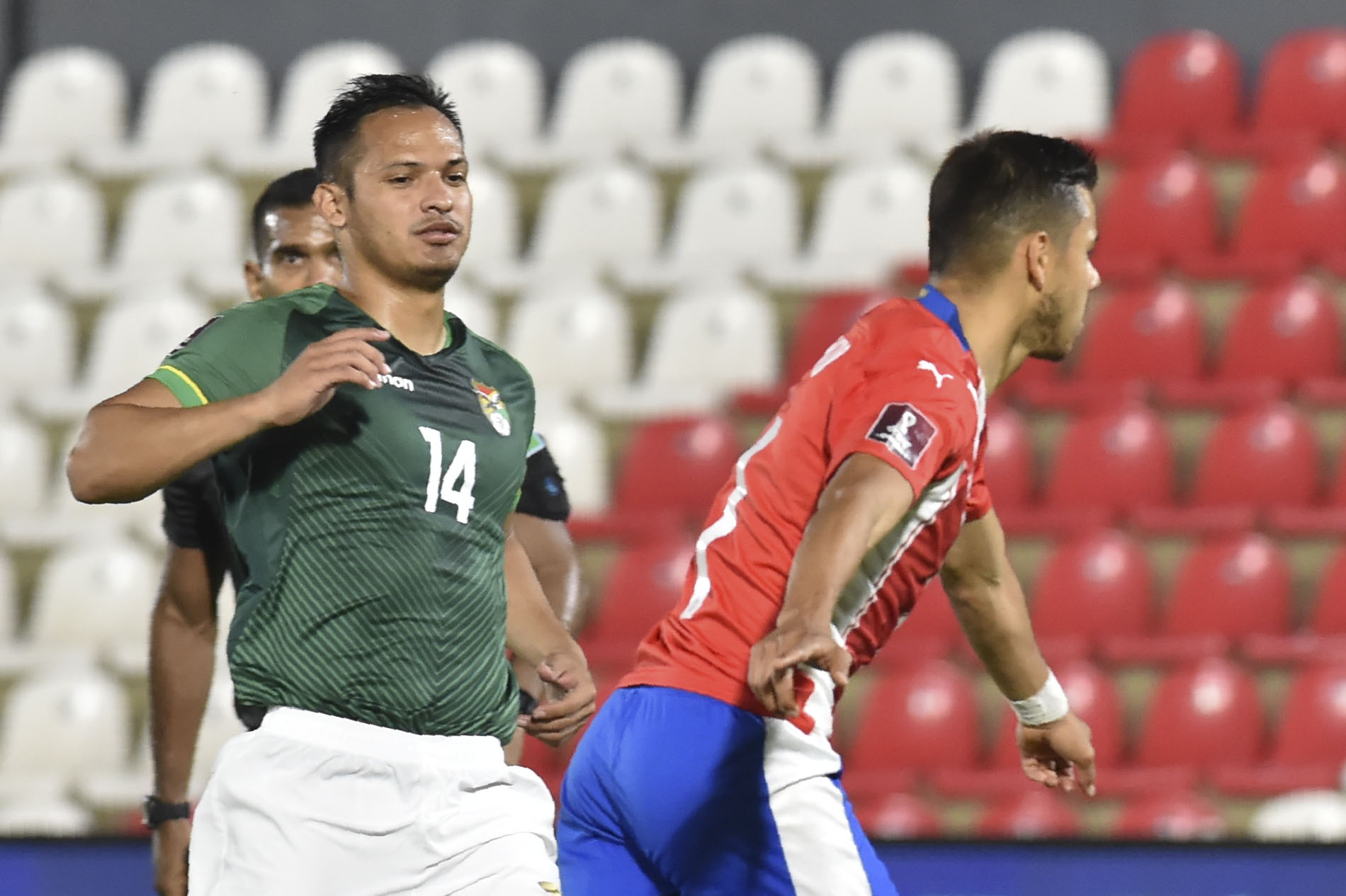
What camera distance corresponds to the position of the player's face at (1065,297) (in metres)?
3.30

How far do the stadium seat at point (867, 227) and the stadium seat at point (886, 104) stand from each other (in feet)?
1.25

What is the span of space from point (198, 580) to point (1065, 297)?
160 cm

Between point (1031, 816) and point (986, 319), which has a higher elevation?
point (986, 319)

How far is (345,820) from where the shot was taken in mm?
2787

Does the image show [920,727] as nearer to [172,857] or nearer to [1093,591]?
[1093,591]

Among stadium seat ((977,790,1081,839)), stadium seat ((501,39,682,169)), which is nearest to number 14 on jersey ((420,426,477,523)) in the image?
stadium seat ((977,790,1081,839))

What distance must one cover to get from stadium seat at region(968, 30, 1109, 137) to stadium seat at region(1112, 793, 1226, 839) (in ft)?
11.0

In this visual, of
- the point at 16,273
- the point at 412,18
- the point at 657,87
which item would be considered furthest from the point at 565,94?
the point at 16,273

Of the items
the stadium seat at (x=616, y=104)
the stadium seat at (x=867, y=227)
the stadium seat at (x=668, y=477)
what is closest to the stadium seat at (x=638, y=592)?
the stadium seat at (x=668, y=477)

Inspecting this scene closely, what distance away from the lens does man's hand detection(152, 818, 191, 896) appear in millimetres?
3742

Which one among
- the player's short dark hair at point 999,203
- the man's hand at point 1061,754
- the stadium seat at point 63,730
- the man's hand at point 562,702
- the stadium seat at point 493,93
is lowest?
the stadium seat at point 63,730

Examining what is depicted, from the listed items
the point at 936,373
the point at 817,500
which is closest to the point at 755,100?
the point at 817,500

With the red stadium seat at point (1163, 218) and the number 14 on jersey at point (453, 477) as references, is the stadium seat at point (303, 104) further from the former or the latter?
the number 14 on jersey at point (453, 477)

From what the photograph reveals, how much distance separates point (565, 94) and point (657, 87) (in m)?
0.43
